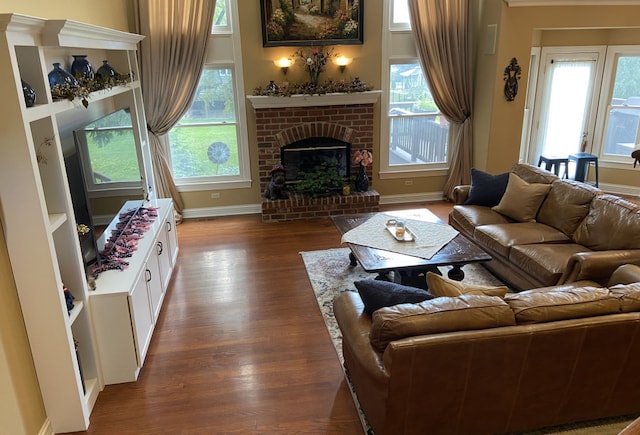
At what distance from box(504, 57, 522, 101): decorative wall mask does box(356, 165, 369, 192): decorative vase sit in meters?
2.13

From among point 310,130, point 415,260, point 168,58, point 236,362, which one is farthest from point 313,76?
point 236,362

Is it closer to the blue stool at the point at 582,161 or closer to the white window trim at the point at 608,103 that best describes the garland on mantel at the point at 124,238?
the blue stool at the point at 582,161

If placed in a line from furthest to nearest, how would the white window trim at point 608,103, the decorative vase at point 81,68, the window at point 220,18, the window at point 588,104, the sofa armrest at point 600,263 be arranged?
the window at point 588,104
the white window trim at point 608,103
the window at point 220,18
the decorative vase at point 81,68
the sofa armrest at point 600,263

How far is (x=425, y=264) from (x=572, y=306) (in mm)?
1388

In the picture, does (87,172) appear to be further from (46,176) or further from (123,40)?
(123,40)

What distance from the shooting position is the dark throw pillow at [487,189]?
17.0 ft

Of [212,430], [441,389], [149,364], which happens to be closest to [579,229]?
[441,389]

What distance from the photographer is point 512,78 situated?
6.21 metres

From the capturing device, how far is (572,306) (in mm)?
2492

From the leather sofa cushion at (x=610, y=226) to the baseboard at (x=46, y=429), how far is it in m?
4.25

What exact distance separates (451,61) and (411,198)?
203cm

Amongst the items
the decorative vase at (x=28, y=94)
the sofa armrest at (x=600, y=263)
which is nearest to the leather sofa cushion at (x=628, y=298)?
the sofa armrest at (x=600, y=263)

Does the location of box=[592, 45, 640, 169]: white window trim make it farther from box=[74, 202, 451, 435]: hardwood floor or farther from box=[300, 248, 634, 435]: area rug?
box=[74, 202, 451, 435]: hardwood floor

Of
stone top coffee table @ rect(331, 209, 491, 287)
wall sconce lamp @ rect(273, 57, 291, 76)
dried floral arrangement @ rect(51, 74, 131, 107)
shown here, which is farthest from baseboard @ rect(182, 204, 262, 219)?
stone top coffee table @ rect(331, 209, 491, 287)
